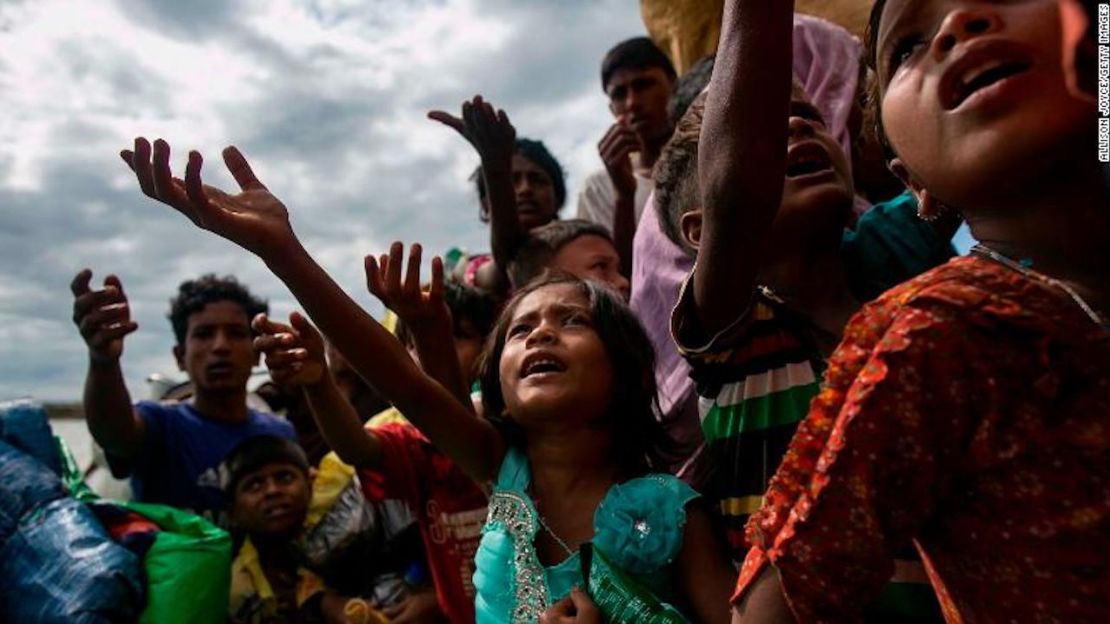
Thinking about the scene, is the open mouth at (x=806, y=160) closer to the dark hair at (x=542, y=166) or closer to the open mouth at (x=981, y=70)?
the open mouth at (x=981, y=70)

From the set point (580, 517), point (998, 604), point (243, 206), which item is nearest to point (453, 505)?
point (580, 517)

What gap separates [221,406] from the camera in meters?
2.99

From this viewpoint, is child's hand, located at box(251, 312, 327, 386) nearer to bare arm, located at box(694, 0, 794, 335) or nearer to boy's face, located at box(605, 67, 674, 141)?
bare arm, located at box(694, 0, 794, 335)

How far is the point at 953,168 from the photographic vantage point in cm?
63

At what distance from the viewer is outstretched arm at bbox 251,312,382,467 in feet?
5.93

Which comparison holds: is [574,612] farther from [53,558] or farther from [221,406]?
[221,406]

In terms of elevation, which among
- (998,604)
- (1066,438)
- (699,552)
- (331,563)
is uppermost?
(1066,438)

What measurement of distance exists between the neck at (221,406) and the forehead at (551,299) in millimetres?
1630

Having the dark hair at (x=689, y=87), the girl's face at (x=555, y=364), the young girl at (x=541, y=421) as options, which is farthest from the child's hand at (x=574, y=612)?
the dark hair at (x=689, y=87)

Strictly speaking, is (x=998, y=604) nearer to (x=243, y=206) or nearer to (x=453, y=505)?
(x=243, y=206)

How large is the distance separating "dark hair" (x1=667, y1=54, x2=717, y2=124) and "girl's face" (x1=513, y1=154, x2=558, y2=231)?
4.32 feet

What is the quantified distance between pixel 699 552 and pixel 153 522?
1.76 metres

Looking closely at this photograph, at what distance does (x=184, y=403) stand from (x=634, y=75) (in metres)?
2.16

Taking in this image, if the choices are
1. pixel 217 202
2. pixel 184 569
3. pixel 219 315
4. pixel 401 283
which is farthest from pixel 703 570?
pixel 219 315
